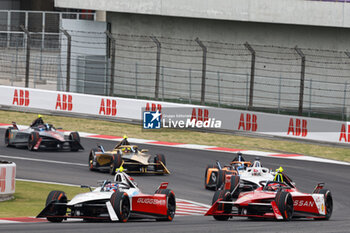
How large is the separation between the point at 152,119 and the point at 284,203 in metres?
15.9

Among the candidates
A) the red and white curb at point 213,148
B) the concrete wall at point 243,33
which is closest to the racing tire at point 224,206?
the red and white curb at point 213,148

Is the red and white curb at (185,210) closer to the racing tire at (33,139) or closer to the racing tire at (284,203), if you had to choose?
the racing tire at (284,203)

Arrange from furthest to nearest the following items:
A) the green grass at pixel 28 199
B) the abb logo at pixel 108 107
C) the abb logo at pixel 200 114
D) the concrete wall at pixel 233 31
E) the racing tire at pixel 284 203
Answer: the concrete wall at pixel 233 31 < the abb logo at pixel 108 107 < the abb logo at pixel 200 114 < the green grass at pixel 28 199 < the racing tire at pixel 284 203

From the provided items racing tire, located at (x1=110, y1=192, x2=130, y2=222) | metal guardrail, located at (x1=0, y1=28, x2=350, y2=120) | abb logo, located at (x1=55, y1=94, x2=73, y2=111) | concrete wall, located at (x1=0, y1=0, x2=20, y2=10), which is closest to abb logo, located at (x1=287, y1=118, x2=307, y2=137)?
metal guardrail, located at (x1=0, y1=28, x2=350, y2=120)

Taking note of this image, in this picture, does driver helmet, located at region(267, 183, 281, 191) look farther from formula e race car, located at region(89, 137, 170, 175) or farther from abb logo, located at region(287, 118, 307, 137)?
abb logo, located at region(287, 118, 307, 137)

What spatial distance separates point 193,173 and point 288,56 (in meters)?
13.4

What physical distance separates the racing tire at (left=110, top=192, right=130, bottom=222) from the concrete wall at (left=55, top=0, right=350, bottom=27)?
20713 mm

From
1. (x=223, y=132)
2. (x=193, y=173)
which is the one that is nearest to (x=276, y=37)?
(x=223, y=132)

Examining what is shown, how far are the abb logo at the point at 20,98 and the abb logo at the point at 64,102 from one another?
4.29 feet

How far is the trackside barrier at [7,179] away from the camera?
54.5ft

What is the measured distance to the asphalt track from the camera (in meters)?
13.4

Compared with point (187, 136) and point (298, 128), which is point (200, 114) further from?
point (298, 128)

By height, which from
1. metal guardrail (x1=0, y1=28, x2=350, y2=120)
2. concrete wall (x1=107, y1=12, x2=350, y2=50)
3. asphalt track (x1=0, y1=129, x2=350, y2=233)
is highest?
concrete wall (x1=107, y1=12, x2=350, y2=50)

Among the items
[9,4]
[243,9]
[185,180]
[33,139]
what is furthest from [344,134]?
Answer: [9,4]
